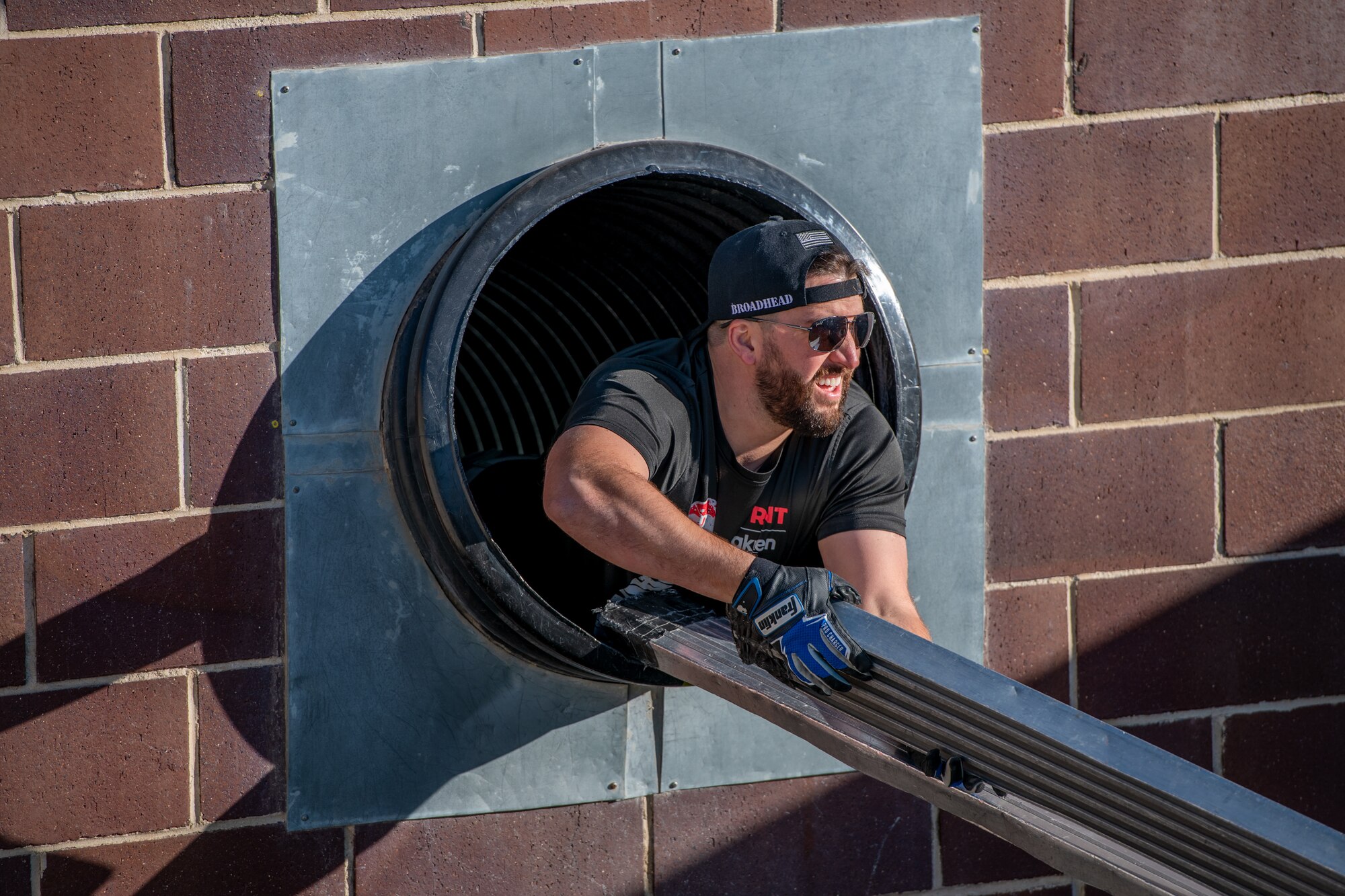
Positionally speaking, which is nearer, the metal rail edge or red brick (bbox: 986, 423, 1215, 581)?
the metal rail edge

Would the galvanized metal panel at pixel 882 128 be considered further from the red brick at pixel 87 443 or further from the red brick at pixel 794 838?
the red brick at pixel 87 443

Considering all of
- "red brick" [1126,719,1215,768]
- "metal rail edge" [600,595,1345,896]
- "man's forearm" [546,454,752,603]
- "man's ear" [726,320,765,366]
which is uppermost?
"man's ear" [726,320,765,366]

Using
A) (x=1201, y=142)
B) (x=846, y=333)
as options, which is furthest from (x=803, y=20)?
(x=1201, y=142)

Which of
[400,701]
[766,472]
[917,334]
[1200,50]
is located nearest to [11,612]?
[400,701]

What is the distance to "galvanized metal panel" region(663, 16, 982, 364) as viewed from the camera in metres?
2.43

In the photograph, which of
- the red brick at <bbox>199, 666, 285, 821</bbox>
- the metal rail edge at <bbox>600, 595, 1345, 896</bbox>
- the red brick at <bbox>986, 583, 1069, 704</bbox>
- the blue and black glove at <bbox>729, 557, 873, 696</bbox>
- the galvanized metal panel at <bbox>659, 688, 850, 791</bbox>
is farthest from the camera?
the red brick at <bbox>986, 583, 1069, 704</bbox>

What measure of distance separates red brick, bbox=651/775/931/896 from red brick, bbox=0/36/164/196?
5.28ft

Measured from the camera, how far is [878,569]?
7.68 feet

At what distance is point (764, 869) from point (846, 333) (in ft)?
3.89

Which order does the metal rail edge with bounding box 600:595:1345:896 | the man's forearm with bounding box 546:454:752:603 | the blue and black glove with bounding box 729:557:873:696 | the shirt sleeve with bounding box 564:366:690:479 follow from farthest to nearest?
the shirt sleeve with bounding box 564:366:690:479
the man's forearm with bounding box 546:454:752:603
the blue and black glove with bounding box 729:557:873:696
the metal rail edge with bounding box 600:595:1345:896

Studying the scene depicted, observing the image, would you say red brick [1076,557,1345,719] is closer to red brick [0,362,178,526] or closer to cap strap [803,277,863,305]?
cap strap [803,277,863,305]

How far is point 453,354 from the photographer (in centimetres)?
223

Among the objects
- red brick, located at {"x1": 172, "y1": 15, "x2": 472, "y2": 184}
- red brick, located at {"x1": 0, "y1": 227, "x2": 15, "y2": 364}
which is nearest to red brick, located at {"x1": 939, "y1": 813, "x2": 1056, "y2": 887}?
red brick, located at {"x1": 172, "y1": 15, "x2": 472, "y2": 184}

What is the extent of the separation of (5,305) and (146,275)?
253 mm
